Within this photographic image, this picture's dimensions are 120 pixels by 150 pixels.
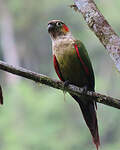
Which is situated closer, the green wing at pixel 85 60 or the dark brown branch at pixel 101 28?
the dark brown branch at pixel 101 28

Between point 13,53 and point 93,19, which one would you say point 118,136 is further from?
point 93,19

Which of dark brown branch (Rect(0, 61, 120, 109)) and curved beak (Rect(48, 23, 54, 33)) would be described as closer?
dark brown branch (Rect(0, 61, 120, 109))

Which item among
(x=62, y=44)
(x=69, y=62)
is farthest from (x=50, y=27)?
(x=69, y=62)

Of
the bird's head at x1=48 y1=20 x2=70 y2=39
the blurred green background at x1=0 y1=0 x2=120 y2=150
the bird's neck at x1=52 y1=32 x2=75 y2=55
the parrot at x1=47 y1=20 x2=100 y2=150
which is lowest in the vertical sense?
the parrot at x1=47 y1=20 x2=100 y2=150

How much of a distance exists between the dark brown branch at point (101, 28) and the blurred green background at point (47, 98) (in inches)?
544

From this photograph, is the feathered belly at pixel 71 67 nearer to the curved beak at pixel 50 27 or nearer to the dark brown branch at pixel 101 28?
the curved beak at pixel 50 27

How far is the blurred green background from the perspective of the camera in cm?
1952

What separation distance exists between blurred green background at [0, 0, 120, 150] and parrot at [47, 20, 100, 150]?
12640 mm

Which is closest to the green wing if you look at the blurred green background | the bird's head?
the bird's head

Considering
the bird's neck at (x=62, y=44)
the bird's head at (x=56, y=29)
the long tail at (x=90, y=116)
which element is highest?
the bird's head at (x=56, y=29)

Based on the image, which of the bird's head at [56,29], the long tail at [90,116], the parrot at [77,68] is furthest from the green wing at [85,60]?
the bird's head at [56,29]

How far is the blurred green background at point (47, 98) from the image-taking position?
1952 cm

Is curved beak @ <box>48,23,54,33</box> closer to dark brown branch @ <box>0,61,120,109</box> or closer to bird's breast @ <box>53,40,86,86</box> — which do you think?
bird's breast @ <box>53,40,86,86</box>

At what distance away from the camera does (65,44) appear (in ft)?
19.2
